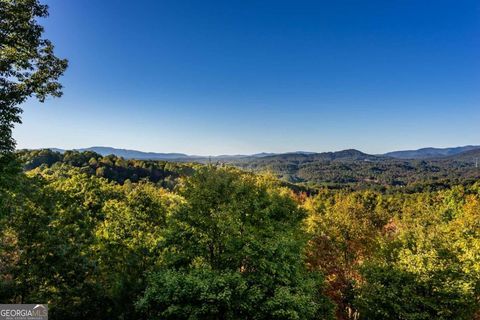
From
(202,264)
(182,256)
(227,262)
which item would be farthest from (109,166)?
(202,264)

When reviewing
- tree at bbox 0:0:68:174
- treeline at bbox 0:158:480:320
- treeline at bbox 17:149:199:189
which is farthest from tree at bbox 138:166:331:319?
treeline at bbox 17:149:199:189

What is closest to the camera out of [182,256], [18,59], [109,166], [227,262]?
[18,59]

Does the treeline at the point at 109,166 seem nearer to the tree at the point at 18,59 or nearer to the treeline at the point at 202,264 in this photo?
the treeline at the point at 202,264

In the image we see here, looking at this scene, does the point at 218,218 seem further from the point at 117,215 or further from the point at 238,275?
the point at 117,215

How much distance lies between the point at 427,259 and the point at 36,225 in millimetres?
24505

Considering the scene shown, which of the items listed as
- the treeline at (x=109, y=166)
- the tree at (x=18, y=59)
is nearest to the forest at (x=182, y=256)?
the tree at (x=18, y=59)

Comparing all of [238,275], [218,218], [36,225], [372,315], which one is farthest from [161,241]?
[372,315]

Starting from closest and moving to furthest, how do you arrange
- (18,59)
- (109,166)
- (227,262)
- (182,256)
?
(18,59), (182,256), (227,262), (109,166)

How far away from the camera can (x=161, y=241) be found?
19.3 meters

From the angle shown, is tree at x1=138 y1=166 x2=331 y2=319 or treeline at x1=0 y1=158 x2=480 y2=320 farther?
treeline at x1=0 y1=158 x2=480 y2=320

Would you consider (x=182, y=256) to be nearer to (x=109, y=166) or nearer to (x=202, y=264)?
(x=202, y=264)

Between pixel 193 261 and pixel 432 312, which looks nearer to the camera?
pixel 193 261

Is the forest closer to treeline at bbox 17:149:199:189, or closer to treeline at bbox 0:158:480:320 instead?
treeline at bbox 0:158:480:320

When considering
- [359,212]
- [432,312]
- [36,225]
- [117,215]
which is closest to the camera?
[36,225]
